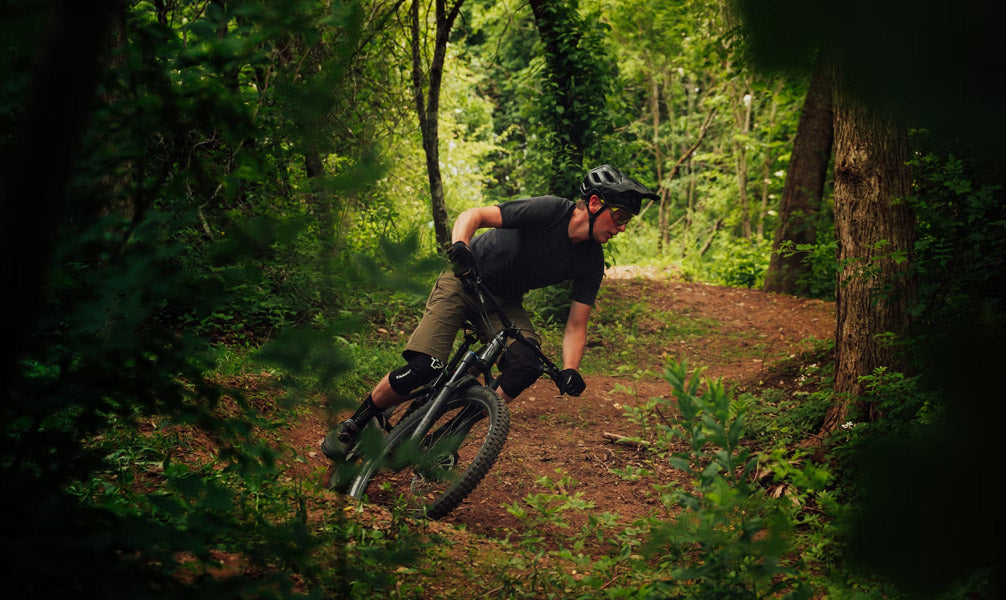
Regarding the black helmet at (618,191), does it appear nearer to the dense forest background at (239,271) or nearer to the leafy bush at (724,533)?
the dense forest background at (239,271)

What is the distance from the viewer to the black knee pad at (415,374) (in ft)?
12.9

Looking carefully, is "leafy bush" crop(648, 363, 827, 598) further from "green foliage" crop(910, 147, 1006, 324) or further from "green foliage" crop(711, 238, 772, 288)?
"green foliage" crop(711, 238, 772, 288)

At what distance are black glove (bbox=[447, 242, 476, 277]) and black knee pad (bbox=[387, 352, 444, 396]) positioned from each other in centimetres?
60

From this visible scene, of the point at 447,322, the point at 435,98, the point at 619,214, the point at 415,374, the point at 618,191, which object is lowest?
the point at 415,374

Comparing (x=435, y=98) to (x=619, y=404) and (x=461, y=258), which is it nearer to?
(x=619, y=404)

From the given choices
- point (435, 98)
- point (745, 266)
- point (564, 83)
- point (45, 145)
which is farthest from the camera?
point (745, 266)

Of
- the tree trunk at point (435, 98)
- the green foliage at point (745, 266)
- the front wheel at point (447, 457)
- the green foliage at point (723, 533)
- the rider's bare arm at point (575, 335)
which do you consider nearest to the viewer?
the green foliage at point (723, 533)

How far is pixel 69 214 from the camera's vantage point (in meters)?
1.61

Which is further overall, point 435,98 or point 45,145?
point 435,98

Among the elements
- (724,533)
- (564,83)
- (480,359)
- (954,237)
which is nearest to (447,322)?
(480,359)

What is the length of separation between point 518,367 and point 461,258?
0.84 metres

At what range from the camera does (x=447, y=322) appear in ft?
13.7

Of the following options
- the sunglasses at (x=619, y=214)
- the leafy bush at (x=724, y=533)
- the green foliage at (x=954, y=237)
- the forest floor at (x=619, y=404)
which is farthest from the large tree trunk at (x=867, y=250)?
the leafy bush at (x=724, y=533)

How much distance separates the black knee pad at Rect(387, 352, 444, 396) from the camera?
3930mm
